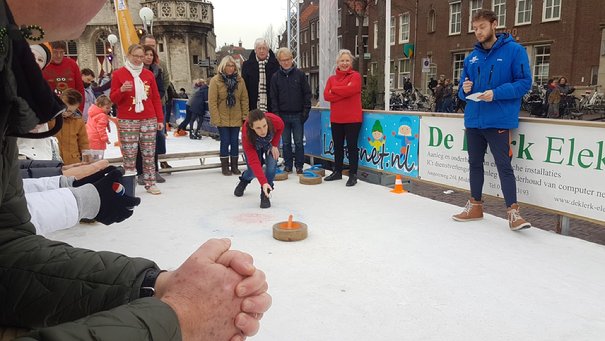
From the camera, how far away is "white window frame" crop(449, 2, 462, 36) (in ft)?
102

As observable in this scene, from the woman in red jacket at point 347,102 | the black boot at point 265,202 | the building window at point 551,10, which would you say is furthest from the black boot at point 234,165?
the building window at point 551,10

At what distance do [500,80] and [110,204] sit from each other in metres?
3.68

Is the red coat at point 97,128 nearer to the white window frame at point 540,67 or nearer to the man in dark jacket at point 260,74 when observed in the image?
the man in dark jacket at point 260,74

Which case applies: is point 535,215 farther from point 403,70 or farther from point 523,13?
point 403,70

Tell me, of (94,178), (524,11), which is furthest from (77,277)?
(524,11)

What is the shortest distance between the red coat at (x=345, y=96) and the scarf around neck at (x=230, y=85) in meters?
1.54

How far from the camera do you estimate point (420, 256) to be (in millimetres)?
3652

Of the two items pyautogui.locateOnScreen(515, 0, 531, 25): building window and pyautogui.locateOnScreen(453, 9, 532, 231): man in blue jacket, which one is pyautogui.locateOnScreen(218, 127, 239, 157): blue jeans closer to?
pyautogui.locateOnScreen(453, 9, 532, 231): man in blue jacket

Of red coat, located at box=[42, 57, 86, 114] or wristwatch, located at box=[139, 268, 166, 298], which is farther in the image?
red coat, located at box=[42, 57, 86, 114]

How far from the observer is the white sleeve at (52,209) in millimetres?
1640

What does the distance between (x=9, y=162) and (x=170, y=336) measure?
0.54m

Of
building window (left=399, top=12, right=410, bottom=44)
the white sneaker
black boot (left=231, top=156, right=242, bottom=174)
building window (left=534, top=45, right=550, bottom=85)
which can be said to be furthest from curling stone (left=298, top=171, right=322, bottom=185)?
building window (left=399, top=12, right=410, bottom=44)

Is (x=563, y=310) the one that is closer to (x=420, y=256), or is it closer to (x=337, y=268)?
(x=420, y=256)

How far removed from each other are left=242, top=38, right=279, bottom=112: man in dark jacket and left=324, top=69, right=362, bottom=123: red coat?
4.08ft
